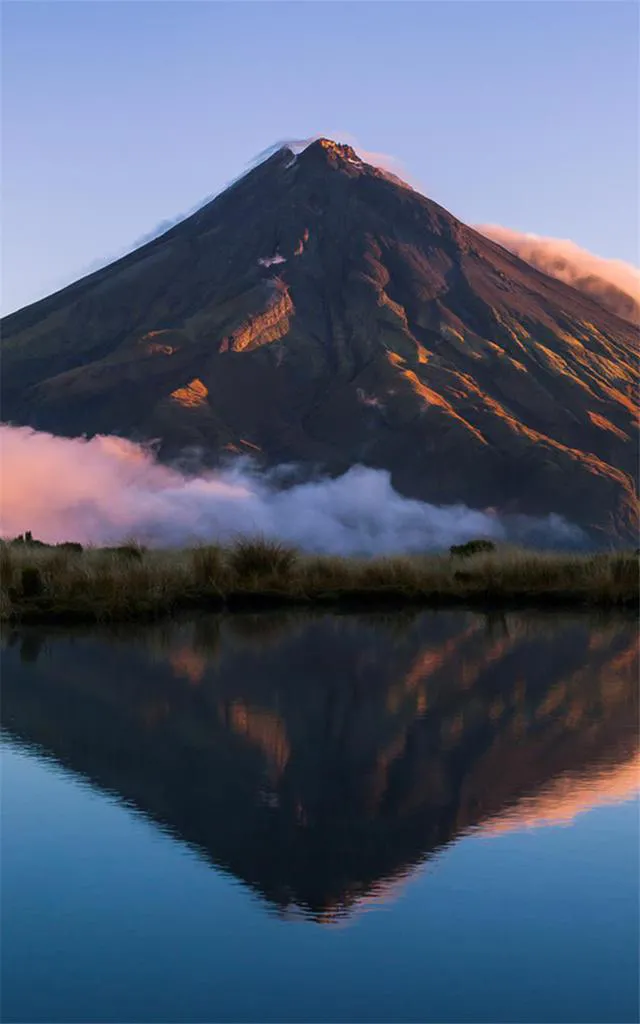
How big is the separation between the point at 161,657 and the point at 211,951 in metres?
8.66

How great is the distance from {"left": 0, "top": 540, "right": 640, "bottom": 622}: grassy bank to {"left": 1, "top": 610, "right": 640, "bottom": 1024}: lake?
5.18 meters

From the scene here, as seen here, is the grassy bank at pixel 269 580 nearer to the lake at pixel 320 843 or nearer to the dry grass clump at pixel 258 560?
the dry grass clump at pixel 258 560

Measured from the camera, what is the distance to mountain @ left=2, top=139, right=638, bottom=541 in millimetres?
74625

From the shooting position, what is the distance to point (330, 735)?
31.8 ft

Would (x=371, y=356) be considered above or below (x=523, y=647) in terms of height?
above

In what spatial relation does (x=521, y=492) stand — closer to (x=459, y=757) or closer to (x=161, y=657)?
(x=161, y=657)

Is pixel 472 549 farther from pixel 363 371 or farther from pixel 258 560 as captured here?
pixel 363 371

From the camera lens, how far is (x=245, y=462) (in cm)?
7606

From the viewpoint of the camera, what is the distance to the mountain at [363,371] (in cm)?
7462

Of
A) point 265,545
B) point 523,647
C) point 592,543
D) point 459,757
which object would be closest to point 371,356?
point 592,543

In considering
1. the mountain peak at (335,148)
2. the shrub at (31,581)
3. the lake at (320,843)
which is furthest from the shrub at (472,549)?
the mountain peak at (335,148)

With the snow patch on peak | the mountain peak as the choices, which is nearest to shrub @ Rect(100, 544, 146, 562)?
the snow patch on peak

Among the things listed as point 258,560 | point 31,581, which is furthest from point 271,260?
point 31,581

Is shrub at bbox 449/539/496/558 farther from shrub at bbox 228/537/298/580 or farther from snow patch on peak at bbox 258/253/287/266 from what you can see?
snow patch on peak at bbox 258/253/287/266
